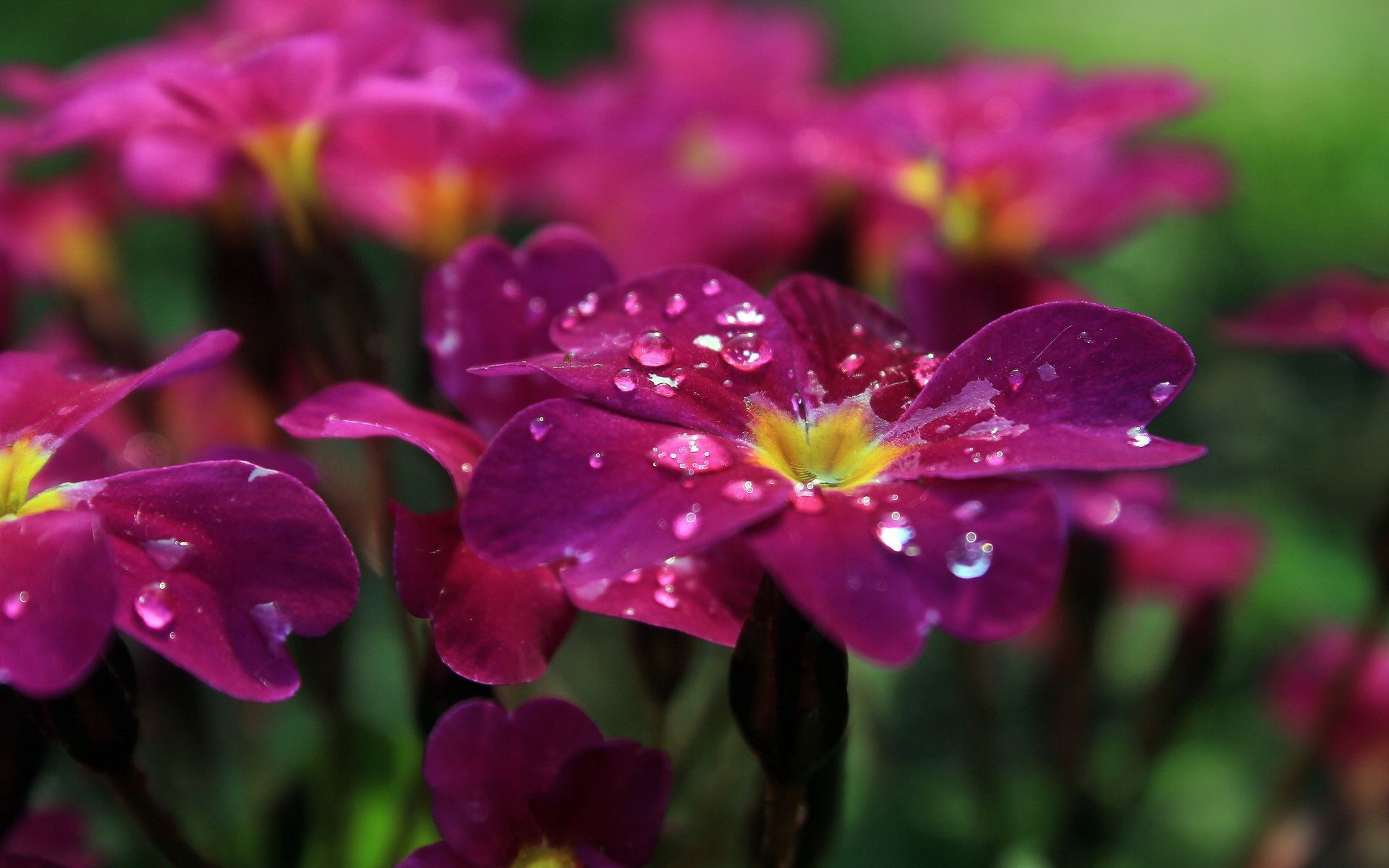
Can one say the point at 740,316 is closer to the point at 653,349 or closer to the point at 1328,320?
the point at 653,349

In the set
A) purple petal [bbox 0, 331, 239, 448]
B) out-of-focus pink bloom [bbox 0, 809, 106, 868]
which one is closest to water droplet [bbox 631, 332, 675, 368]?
purple petal [bbox 0, 331, 239, 448]

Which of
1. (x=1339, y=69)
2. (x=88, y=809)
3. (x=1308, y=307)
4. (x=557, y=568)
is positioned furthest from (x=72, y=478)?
(x=1339, y=69)

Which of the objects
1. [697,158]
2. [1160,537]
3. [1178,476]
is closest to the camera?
[1160,537]

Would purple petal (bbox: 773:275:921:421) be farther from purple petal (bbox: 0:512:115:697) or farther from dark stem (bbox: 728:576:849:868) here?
purple petal (bbox: 0:512:115:697)

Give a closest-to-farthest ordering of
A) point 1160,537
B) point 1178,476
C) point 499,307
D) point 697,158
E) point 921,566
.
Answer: point 921,566 → point 499,307 → point 1160,537 → point 697,158 → point 1178,476

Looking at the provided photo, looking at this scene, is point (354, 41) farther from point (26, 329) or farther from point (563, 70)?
point (563, 70)

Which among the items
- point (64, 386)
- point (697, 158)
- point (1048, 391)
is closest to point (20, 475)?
point (64, 386)
